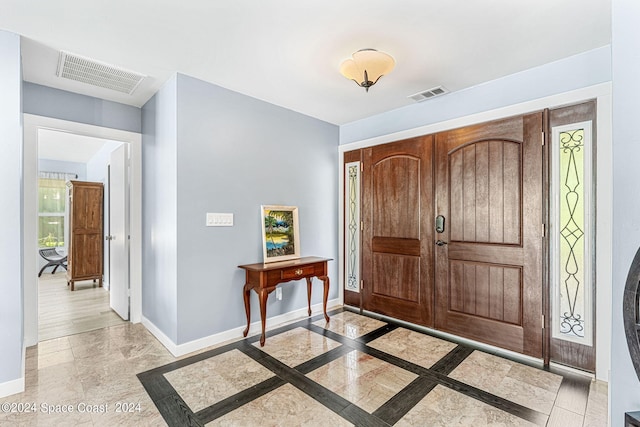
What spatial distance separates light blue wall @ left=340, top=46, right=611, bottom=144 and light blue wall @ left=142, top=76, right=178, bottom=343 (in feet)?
7.51

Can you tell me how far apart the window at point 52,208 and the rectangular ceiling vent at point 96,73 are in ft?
17.7

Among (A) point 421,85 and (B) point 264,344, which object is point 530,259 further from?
(B) point 264,344

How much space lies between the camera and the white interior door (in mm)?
3547

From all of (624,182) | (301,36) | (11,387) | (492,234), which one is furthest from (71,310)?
(624,182)

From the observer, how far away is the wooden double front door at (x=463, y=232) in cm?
260

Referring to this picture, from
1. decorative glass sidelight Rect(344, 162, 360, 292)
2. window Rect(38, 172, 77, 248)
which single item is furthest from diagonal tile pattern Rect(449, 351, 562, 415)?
window Rect(38, 172, 77, 248)

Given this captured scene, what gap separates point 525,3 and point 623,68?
44.1 inches

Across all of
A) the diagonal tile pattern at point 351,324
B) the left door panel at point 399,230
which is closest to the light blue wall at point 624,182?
the left door panel at point 399,230

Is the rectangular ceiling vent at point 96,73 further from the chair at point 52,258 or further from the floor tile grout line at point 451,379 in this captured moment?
the chair at point 52,258

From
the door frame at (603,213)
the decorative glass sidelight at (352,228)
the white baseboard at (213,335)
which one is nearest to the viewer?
the door frame at (603,213)

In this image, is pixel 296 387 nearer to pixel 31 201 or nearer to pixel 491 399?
pixel 491 399

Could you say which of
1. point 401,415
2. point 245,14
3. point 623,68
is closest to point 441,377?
point 401,415

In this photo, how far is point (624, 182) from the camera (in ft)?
3.31

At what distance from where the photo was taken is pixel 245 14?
6.30ft
